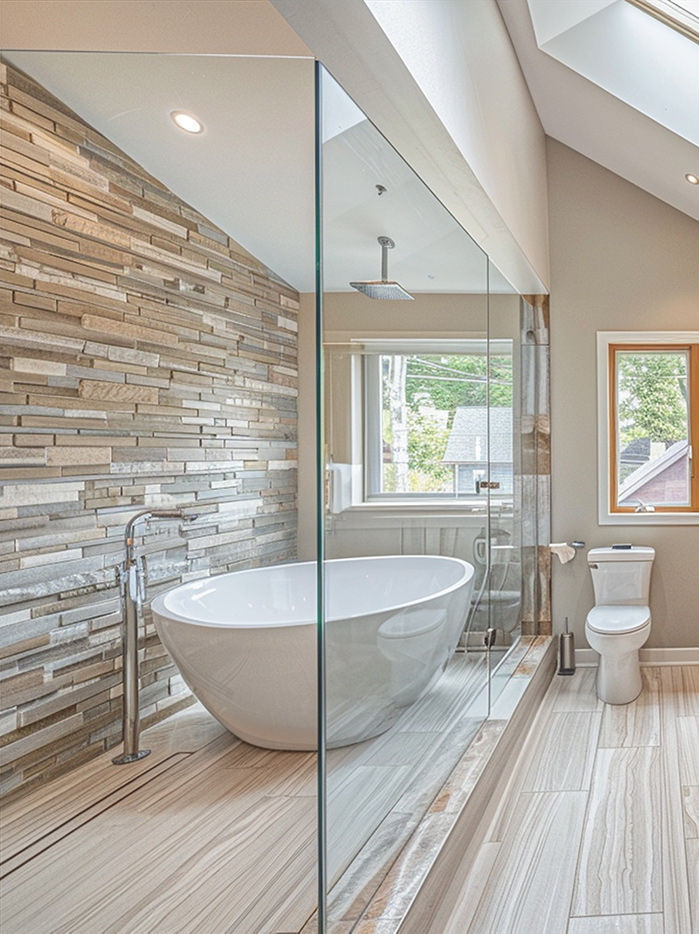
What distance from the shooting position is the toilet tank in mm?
4449

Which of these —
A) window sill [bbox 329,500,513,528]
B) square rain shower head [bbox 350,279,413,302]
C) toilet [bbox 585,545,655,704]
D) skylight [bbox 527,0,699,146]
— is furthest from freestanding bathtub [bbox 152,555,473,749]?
skylight [bbox 527,0,699,146]

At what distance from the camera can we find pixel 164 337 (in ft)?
7.27

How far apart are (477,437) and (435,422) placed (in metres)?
0.55

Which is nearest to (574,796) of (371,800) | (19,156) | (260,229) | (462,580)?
(462,580)

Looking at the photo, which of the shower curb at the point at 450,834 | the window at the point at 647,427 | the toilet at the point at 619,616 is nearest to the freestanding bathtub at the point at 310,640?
the shower curb at the point at 450,834

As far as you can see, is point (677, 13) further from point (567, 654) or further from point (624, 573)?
point (567, 654)

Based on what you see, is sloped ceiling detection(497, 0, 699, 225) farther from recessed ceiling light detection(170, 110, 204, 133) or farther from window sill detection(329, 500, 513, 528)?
window sill detection(329, 500, 513, 528)

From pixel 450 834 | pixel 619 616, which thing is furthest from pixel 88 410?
pixel 619 616

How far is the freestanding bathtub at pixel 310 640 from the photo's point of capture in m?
1.94

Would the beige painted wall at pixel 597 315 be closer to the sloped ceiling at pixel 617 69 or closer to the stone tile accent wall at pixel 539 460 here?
the stone tile accent wall at pixel 539 460

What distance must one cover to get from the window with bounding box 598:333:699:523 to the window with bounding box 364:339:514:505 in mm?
1222

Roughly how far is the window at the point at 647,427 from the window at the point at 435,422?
1.22 metres

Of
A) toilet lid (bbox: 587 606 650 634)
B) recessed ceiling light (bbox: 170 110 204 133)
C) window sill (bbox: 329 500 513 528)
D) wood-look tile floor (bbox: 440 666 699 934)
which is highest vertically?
recessed ceiling light (bbox: 170 110 204 133)

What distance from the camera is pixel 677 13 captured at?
3100 mm
